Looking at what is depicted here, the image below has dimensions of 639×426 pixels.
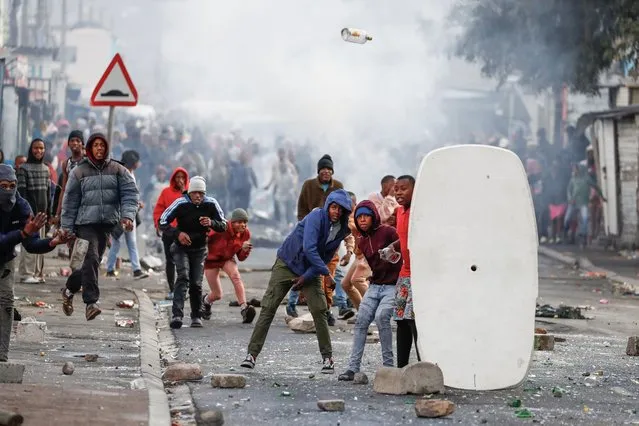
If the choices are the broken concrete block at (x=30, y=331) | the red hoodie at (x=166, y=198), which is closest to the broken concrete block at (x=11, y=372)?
the broken concrete block at (x=30, y=331)

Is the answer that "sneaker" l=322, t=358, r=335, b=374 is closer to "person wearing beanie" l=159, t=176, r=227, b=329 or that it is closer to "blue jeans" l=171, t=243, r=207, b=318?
"person wearing beanie" l=159, t=176, r=227, b=329

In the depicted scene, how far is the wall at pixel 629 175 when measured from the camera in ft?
96.7

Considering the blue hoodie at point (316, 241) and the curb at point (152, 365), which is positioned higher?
the blue hoodie at point (316, 241)

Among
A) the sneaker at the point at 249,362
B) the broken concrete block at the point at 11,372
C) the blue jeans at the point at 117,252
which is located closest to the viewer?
the broken concrete block at the point at 11,372

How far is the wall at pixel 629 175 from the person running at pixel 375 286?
60.8 ft

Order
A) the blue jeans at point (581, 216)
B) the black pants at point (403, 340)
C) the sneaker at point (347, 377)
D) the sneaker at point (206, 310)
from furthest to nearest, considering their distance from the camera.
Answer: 1. the blue jeans at point (581, 216)
2. the sneaker at point (206, 310)
3. the black pants at point (403, 340)
4. the sneaker at point (347, 377)

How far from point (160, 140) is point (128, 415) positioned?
88.5 feet

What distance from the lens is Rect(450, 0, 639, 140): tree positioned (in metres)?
29.3

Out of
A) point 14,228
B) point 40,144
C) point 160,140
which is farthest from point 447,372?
point 160,140

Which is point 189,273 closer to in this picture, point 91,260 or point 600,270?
point 91,260

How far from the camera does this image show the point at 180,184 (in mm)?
17516

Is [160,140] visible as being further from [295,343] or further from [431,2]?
[295,343]

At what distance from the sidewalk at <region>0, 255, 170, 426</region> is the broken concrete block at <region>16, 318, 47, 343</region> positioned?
89 mm

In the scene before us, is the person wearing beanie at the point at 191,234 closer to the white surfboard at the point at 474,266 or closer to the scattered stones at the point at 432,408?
the white surfboard at the point at 474,266
